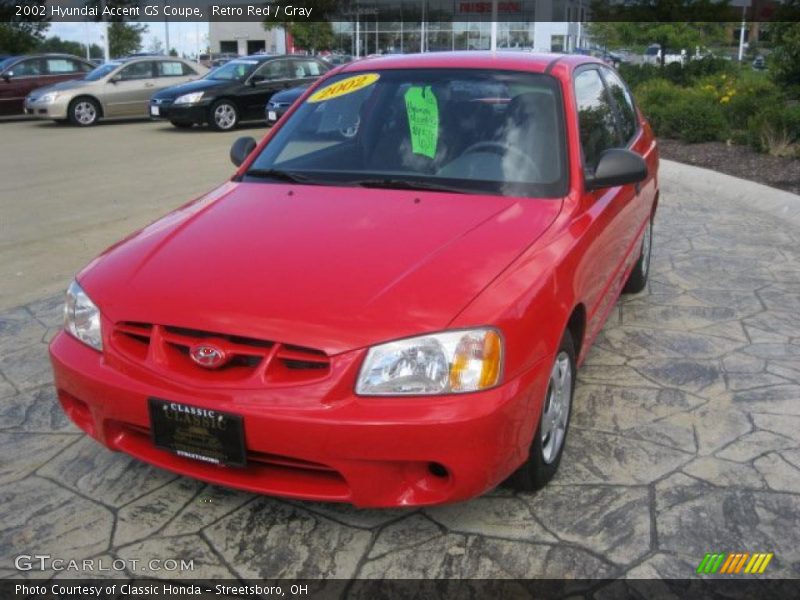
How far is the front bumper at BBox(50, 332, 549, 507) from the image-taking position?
246cm

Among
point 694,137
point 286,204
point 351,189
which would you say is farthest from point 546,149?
point 694,137

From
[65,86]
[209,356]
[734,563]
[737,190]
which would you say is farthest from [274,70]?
[734,563]

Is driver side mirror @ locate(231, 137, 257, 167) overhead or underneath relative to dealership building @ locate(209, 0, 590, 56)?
underneath

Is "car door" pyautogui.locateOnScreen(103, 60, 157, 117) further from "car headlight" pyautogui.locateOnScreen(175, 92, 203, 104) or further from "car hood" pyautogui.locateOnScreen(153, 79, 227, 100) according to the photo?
"car headlight" pyautogui.locateOnScreen(175, 92, 203, 104)

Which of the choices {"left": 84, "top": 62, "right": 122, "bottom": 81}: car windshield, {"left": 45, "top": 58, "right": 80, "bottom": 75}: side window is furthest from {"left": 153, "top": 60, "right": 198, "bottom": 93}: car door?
{"left": 45, "top": 58, "right": 80, "bottom": 75}: side window

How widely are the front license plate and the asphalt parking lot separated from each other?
1.32 ft

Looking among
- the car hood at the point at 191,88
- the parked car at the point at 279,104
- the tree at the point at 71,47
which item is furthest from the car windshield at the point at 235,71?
the tree at the point at 71,47

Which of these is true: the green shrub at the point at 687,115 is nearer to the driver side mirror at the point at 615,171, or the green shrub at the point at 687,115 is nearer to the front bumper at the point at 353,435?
the driver side mirror at the point at 615,171

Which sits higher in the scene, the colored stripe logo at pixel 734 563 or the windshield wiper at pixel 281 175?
the windshield wiper at pixel 281 175

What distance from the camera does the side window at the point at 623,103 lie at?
4.91 metres

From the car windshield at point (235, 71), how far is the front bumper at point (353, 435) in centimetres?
1486

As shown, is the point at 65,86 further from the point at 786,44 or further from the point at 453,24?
the point at 453,24

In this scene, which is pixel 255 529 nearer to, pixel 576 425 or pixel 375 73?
pixel 576 425

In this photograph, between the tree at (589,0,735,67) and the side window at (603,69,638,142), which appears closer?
the side window at (603,69,638,142)
